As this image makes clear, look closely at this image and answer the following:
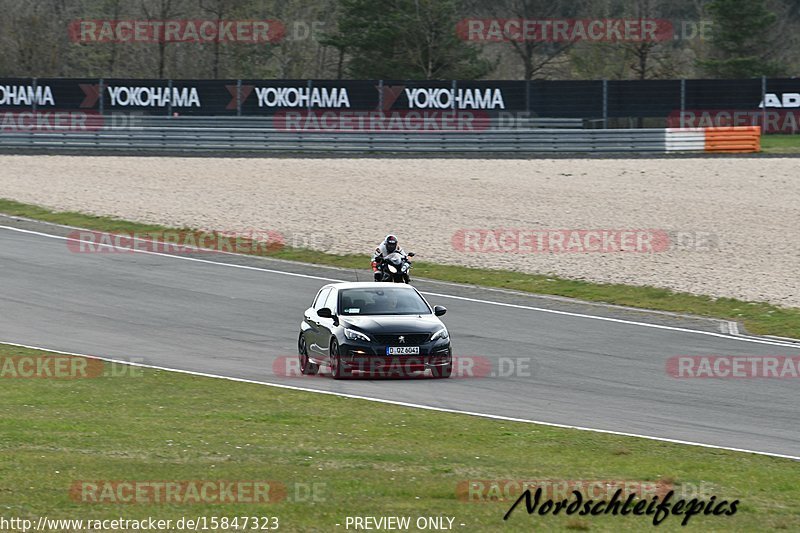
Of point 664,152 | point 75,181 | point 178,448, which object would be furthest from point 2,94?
point 178,448

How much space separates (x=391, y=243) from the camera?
824 inches

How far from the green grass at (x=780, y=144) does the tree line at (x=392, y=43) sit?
14777 mm

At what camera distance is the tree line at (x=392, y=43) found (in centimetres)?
6184

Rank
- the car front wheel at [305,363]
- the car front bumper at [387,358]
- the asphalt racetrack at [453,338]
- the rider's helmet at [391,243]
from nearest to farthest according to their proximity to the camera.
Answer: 1. the asphalt racetrack at [453,338]
2. the car front bumper at [387,358]
3. the car front wheel at [305,363]
4. the rider's helmet at [391,243]

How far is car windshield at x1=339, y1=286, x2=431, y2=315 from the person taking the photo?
55.9 feet

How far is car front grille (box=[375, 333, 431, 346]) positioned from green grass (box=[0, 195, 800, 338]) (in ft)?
25.3

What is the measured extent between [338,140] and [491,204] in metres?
11.7

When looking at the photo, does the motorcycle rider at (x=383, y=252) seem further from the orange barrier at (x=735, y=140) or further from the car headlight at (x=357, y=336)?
the orange barrier at (x=735, y=140)

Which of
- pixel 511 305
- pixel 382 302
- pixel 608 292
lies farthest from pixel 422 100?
pixel 382 302

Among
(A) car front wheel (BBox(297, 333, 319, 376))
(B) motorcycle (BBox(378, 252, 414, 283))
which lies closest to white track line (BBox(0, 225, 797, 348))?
(B) motorcycle (BBox(378, 252, 414, 283))

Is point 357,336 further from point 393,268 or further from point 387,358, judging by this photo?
point 393,268

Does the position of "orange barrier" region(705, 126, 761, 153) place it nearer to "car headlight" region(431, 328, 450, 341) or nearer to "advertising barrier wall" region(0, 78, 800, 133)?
"advertising barrier wall" region(0, 78, 800, 133)

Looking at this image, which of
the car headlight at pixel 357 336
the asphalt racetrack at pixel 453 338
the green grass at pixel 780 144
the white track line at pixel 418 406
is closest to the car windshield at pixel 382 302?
the car headlight at pixel 357 336

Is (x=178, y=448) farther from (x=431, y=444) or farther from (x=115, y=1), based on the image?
(x=115, y=1)
